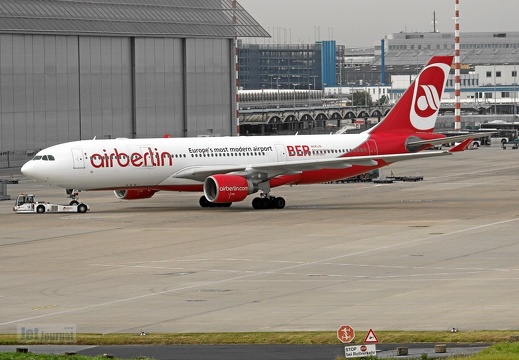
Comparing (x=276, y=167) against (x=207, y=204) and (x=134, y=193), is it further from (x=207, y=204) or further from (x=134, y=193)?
(x=134, y=193)

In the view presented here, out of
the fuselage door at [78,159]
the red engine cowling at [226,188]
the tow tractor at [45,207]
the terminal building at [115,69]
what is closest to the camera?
the fuselage door at [78,159]

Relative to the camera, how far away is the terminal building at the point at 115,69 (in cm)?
10556

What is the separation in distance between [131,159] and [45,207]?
6.84 m

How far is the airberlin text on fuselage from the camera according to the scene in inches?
2591

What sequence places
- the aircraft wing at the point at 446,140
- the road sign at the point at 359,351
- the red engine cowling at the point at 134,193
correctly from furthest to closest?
1. the aircraft wing at the point at 446,140
2. the red engine cowling at the point at 134,193
3. the road sign at the point at 359,351

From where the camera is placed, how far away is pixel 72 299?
38500mm

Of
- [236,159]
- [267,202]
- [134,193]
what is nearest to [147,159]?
[134,193]

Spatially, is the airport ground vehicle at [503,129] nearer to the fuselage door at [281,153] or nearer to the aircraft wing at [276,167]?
the fuselage door at [281,153]

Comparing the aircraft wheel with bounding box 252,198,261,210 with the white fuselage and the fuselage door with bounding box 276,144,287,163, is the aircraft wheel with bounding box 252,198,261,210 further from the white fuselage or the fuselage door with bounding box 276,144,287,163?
the fuselage door with bounding box 276,144,287,163

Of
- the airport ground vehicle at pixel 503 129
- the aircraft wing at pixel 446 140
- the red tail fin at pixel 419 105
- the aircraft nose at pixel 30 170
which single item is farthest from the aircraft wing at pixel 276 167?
the airport ground vehicle at pixel 503 129

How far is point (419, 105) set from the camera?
75438 millimetres

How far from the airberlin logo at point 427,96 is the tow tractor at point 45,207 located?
21.1 metres

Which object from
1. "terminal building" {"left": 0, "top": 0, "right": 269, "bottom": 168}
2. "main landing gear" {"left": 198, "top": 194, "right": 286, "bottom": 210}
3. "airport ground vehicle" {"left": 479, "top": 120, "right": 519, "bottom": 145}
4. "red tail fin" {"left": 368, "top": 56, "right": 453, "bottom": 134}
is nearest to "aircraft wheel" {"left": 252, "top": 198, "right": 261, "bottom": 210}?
"main landing gear" {"left": 198, "top": 194, "right": 286, "bottom": 210}

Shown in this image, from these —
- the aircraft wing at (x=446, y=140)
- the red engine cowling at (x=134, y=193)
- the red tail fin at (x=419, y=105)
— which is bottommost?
the red engine cowling at (x=134, y=193)
